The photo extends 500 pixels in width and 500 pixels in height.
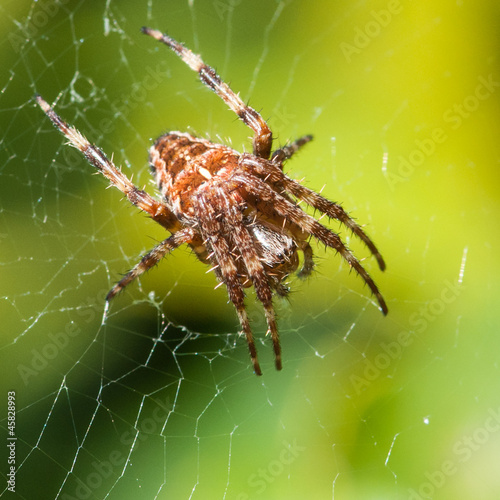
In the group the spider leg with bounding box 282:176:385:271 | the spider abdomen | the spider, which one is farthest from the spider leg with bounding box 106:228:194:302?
the spider leg with bounding box 282:176:385:271

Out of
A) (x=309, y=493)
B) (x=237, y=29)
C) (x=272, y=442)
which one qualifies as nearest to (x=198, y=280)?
(x=272, y=442)

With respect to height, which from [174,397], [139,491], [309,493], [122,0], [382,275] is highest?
[122,0]

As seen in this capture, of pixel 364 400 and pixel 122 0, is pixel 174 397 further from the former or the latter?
pixel 122 0

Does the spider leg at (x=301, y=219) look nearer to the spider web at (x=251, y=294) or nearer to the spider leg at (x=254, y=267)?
the spider leg at (x=254, y=267)

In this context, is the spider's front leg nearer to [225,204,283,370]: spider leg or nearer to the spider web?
[225,204,283,370]: spider leg

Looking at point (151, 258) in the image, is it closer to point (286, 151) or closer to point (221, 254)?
point (221, 254)

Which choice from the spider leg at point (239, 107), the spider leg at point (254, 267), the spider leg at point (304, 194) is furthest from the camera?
the spider leg at point (239, 107)

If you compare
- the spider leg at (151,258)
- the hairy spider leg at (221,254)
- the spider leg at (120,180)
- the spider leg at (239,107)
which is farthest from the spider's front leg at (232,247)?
the spider leg at (239,107)
